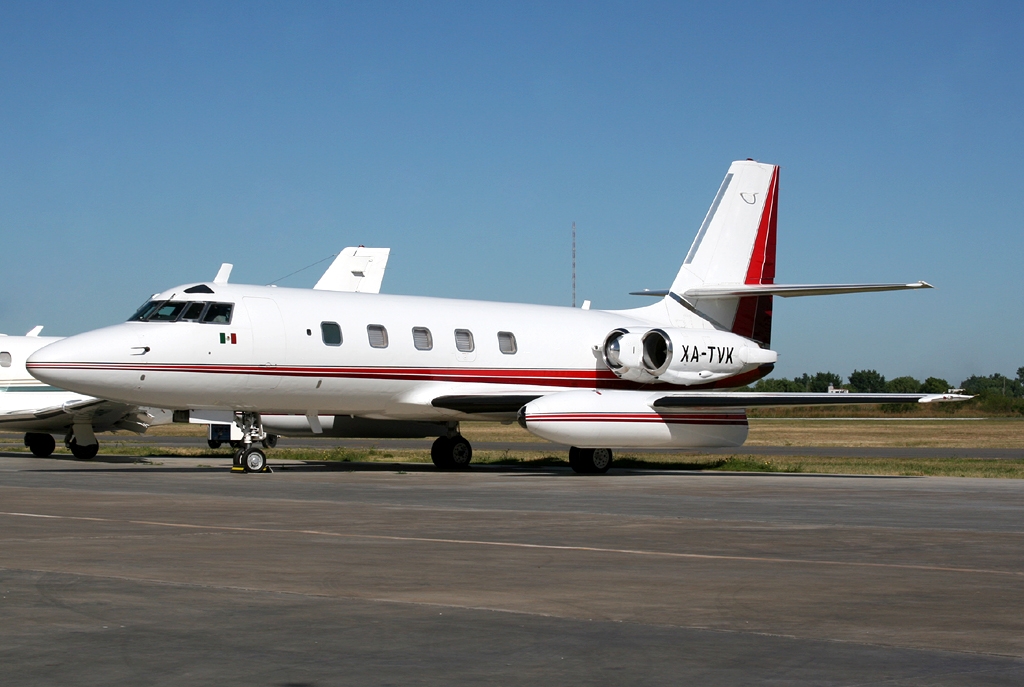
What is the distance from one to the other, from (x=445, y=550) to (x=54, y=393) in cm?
2192

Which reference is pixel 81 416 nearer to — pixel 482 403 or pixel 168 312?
pixel 168 312

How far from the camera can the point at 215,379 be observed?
22031 millimetres

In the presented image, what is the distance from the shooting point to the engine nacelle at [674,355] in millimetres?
26328

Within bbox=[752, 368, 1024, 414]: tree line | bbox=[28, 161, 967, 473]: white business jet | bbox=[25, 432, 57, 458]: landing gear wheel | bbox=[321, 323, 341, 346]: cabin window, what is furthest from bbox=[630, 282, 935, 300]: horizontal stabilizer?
bbox=[752, 368, 1024, 414]: tree line

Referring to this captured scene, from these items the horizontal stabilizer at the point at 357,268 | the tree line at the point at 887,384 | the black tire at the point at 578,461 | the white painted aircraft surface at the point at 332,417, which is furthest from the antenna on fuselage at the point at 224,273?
the tree line at the point at 887,384

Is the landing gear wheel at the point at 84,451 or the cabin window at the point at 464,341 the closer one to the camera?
the cabin window at the point at 464,341

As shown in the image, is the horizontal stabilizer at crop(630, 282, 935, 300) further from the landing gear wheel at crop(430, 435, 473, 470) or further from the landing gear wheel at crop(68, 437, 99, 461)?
the landing gear wheel at crop(68, 437, 99, 461)

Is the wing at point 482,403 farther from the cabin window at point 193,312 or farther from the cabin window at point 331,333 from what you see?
the cabin window at point 193,312

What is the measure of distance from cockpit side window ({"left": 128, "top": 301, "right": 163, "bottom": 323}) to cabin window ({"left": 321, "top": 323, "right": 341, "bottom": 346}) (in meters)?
3.03

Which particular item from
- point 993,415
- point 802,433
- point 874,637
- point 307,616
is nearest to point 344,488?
point 307,616

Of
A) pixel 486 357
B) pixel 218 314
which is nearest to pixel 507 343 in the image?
pixel 486 357

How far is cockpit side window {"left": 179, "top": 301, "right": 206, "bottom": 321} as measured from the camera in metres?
22.1

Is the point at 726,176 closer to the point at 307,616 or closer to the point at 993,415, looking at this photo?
the point at 307,616

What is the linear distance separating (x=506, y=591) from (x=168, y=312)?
1538 cm
